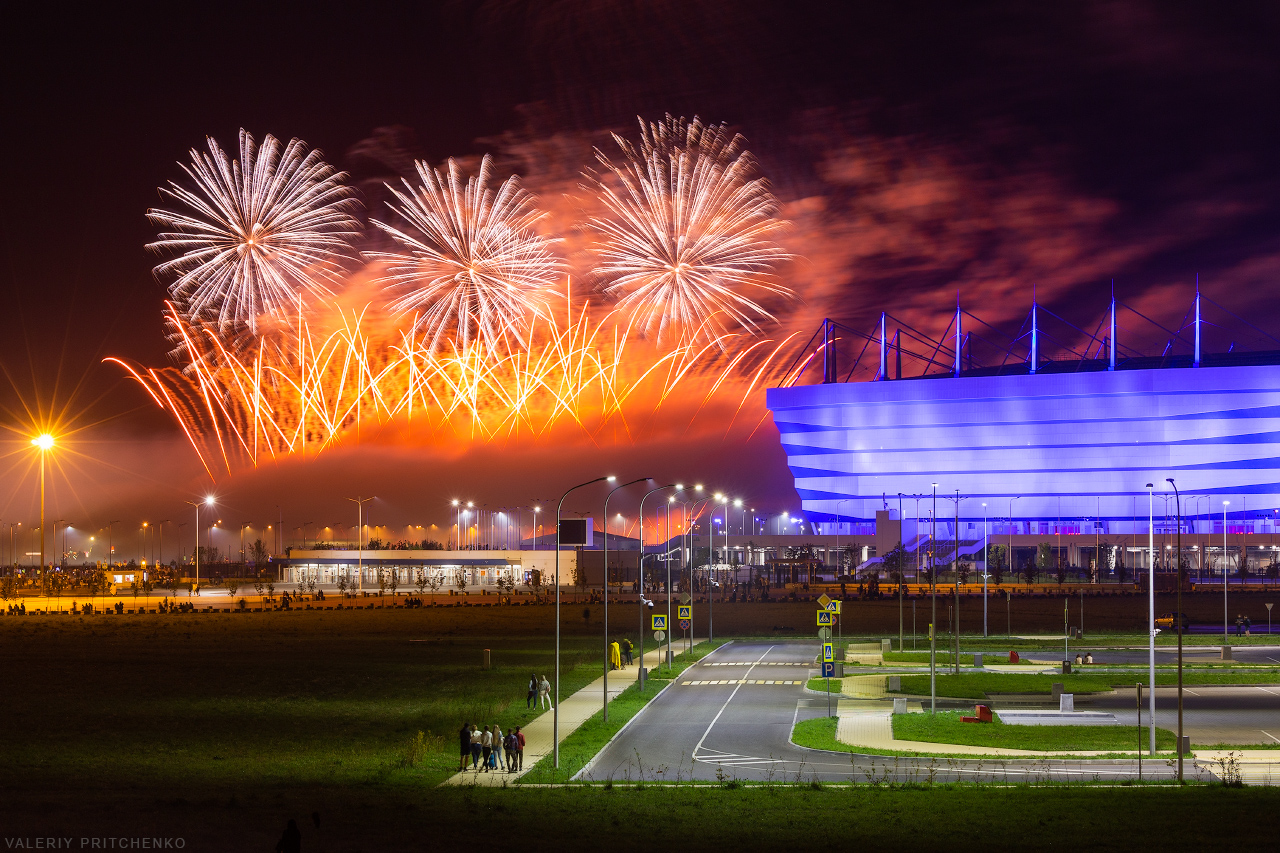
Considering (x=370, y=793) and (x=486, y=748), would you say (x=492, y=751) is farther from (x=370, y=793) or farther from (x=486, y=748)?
(x=370, y=793)

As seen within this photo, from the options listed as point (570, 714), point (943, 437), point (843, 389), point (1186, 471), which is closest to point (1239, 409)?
point (1186, 471)

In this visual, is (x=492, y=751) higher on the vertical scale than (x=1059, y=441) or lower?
lower

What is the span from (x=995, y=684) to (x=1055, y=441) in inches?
4998

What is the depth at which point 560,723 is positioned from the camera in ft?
130

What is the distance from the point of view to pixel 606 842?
872 inches

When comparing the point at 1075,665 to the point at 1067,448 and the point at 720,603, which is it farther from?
the point at 1067,448

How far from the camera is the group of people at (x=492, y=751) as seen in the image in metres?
31.1

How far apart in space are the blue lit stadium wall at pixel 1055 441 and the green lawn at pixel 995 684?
359 ft

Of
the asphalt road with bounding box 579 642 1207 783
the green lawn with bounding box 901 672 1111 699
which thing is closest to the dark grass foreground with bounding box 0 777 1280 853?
the asphalt road with bounding box 579 642 1207 783

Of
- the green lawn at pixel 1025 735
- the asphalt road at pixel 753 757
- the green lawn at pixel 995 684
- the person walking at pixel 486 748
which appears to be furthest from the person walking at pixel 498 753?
the green lawn at pixel 995 684

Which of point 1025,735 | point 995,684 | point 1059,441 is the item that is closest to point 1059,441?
point 1059,441

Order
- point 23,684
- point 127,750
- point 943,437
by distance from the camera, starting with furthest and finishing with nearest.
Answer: point 943,437
point 23,684
point 127,750

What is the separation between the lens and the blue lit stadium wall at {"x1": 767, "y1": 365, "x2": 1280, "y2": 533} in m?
163

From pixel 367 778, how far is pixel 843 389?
160m
